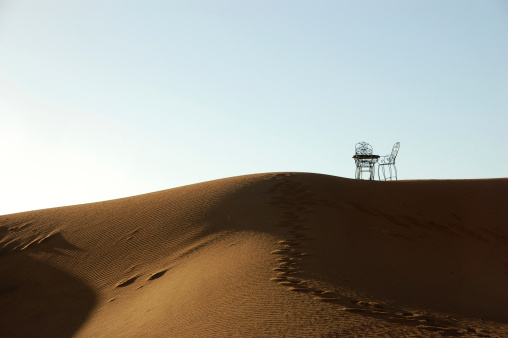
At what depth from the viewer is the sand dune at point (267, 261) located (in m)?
11.1

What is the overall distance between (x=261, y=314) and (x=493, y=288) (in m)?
6.66

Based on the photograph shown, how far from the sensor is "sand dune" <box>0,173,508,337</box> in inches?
436

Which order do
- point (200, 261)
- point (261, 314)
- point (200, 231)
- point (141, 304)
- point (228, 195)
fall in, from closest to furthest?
1. point (261, 314)
2. point (141, 304)
3. point (200, 261)
4. point (200, 231)
5. point (228, 195)

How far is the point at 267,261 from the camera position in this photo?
14047 mm

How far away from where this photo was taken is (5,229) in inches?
867

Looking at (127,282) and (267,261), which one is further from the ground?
(267,261)

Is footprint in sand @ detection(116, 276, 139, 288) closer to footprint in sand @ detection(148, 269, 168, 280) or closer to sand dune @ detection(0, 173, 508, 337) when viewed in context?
sand dune @ detection(0, 173, 508, 337)

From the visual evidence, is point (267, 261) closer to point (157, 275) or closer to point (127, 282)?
point (157, 275)

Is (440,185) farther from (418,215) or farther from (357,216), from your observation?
(357,216)

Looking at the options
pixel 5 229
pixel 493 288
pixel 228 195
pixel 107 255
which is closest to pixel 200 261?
pixel 107 255

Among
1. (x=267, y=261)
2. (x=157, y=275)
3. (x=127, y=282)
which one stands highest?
(x=267, y=261)

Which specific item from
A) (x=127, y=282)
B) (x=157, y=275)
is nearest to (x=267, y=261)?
(x=157, y=275)

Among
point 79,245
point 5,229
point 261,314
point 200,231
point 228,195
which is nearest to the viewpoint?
point 261,314

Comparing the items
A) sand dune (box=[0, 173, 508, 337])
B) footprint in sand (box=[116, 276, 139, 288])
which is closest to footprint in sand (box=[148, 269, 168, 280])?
sand dune (box=[0, 173, 508, 337])
